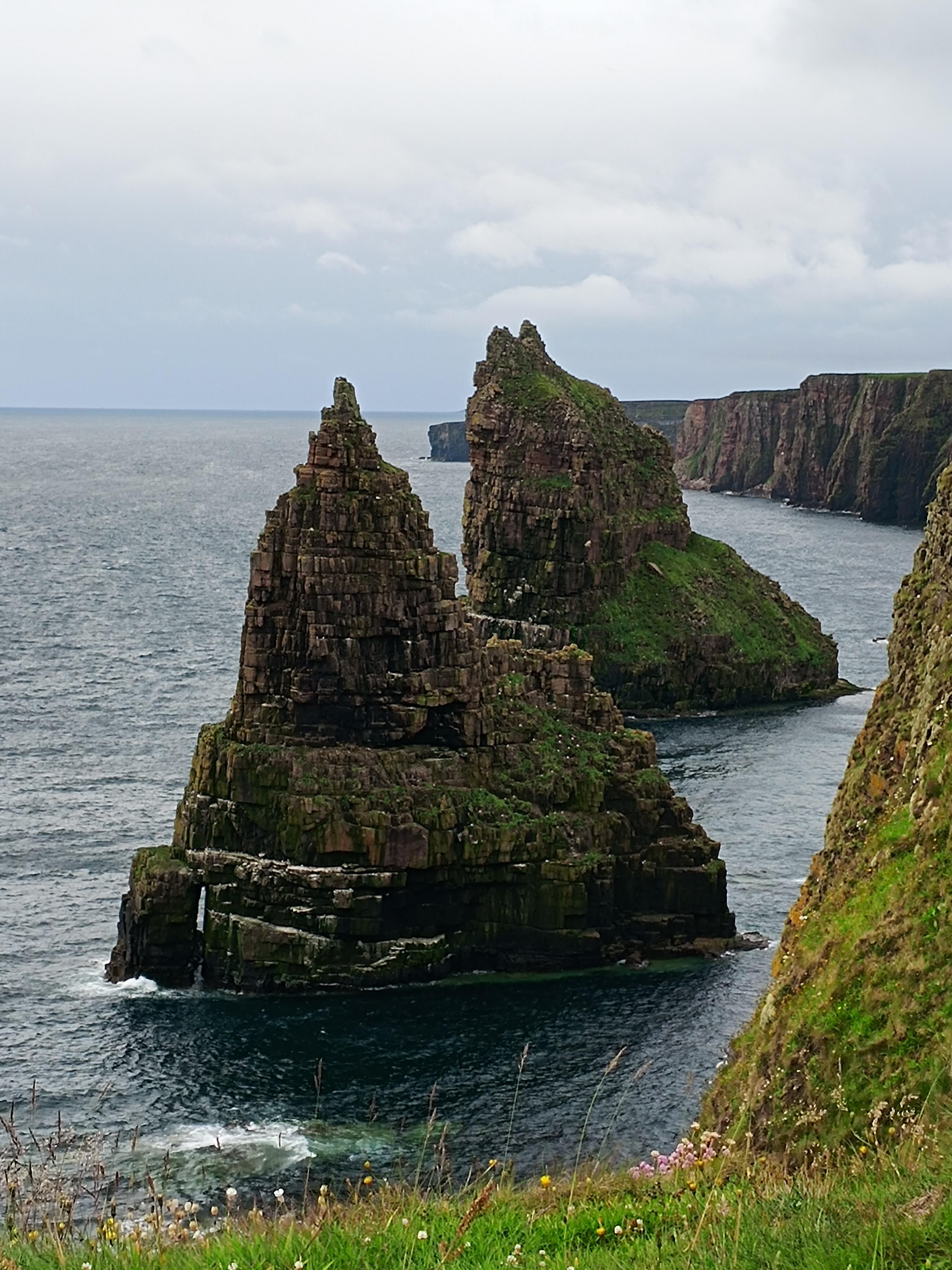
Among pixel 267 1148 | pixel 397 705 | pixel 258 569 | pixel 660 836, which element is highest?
pixel 258 569

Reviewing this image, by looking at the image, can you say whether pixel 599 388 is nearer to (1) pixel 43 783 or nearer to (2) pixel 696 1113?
(1) pixel 43 783

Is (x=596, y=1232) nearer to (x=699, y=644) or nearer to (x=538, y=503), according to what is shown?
(x=699, y=644)

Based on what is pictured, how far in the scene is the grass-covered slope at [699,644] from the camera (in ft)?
436

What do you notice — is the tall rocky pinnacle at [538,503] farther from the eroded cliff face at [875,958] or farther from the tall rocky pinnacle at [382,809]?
the eroded cliff face at [875,958]

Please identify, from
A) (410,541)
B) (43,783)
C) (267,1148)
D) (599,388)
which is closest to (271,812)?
(410,541)

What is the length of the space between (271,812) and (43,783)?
30.0 m

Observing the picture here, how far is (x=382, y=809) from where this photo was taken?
6625 centimetres

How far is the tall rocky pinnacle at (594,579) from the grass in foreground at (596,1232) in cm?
11053

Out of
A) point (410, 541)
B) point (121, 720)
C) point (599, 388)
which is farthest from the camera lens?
point (599, 388)

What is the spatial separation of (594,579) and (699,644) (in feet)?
34.0

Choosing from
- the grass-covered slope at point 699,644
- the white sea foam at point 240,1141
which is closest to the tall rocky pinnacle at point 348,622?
the white sea foam at point 240,1141

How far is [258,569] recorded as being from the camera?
70.0 metres

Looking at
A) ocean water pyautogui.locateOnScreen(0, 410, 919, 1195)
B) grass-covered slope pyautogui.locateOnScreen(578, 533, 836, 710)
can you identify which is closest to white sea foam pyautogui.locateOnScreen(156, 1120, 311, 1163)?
ocean water pyautogui.locateOnScreen(0, 410, 919, 1195)

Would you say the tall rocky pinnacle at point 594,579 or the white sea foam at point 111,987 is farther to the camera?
the tall rocky pinnacle at point 594,579
